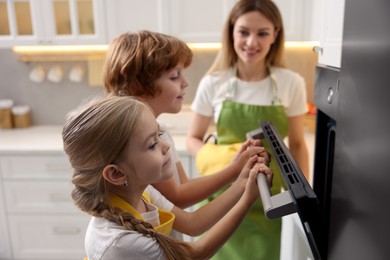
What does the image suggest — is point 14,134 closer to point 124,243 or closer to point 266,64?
point 266,64

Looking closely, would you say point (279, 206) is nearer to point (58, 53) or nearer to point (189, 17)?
point (189, 17)

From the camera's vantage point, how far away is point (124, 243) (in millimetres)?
704

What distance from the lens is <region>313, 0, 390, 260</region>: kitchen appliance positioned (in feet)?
1.30

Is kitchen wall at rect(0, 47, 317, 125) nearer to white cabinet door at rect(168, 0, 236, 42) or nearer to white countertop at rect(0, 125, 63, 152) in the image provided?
white countertop at rect(0, 125, 63, 152)

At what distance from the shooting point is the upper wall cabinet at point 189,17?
2.01m

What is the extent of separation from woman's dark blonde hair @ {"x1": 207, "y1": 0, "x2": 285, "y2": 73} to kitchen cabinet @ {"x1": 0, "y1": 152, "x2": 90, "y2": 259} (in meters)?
1.08

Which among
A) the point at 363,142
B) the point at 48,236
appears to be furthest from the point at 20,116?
the point at 363,142

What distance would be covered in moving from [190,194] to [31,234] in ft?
4.97

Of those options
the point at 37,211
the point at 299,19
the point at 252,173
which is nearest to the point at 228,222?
the point at 252,173

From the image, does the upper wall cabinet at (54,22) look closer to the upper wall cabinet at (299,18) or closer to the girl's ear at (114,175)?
the upper wall cabinet at (299,18)

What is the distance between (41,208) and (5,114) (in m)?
0.71

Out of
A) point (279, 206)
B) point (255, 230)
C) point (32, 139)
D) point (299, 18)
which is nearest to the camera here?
point (279, 206)

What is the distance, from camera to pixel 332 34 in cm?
84

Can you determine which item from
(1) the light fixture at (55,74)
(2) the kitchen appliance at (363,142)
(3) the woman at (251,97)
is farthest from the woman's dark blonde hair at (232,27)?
(1) the light fixture at (55,74)
